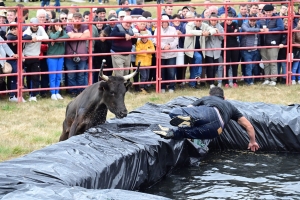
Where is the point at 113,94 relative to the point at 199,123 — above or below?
above

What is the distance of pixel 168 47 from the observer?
618 inches

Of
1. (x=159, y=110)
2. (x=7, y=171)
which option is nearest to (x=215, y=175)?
(x=159, y=110)

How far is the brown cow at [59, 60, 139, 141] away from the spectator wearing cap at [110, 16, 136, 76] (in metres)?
4.70

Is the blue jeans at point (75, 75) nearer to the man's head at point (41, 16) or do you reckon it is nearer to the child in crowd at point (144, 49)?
the man's head at point (41, 16)

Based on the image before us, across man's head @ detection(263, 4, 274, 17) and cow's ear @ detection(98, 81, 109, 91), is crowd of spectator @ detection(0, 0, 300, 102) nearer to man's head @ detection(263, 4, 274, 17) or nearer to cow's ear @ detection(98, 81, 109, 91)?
man's head @ detection(263, 4, 274, 17)

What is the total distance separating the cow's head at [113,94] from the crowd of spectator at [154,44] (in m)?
4.08

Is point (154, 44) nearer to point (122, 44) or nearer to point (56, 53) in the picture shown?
point (122, 44)

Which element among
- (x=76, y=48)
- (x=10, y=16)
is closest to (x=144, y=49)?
(x=76, y=48)

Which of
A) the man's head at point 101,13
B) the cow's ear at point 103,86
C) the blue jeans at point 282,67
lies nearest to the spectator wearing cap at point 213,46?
the blue jeans at point 282,67

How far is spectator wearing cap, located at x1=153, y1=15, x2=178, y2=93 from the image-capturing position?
15.6 m

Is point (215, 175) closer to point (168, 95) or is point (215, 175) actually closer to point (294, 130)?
point (294, 130)

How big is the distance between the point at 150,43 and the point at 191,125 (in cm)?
681

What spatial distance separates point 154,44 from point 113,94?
556 centimetres

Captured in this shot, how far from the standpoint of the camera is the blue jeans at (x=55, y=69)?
14750mm
